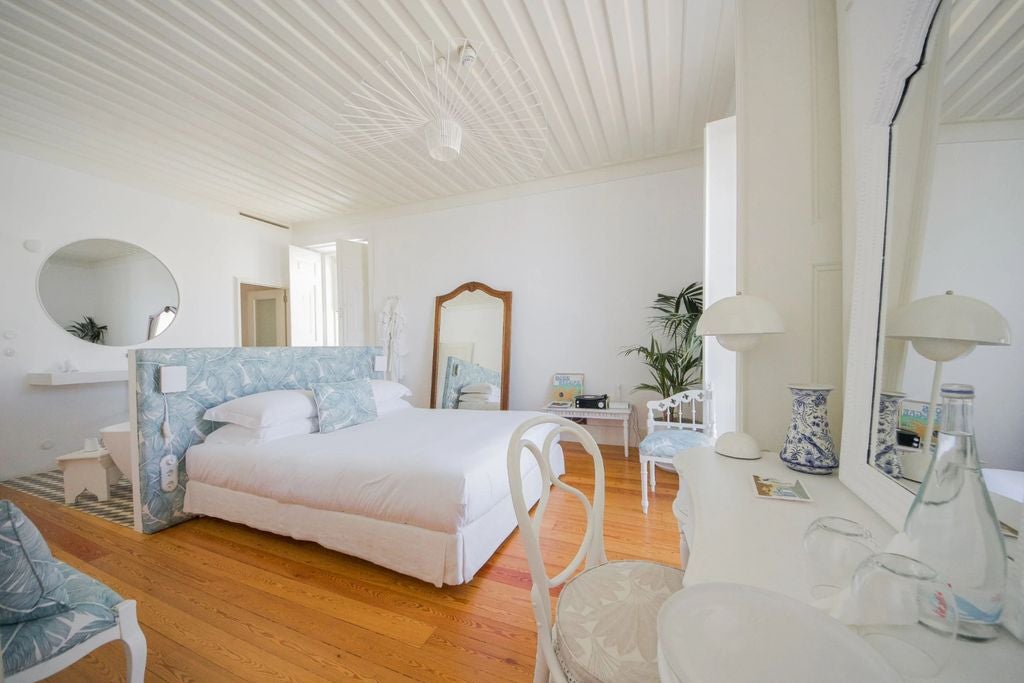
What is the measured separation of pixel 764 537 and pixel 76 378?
5.12 meters

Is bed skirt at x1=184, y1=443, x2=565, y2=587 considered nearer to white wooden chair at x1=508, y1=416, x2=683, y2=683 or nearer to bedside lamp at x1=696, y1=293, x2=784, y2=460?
white wooden chair at x1=508, y1=416, x2=683, y2=683

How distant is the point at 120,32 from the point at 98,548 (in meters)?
2.96

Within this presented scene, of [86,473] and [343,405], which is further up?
[343,405]

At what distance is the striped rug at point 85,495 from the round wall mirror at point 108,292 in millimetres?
1290

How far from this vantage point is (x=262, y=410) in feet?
7.36

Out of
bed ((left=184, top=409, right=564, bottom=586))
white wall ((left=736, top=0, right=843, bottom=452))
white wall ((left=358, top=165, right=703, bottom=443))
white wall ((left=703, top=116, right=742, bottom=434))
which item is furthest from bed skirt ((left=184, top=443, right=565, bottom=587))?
white wall ((left=358, top=165, right=703, bottom=443))

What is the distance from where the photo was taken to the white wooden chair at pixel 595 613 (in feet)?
2.41

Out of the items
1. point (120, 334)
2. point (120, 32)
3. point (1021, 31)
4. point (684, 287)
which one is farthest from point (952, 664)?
point (120, 334)

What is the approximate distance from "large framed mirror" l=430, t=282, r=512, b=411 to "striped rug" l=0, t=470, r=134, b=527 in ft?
8.68

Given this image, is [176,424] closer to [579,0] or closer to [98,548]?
[98,548]

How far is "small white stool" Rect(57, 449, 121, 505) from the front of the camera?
2596mm

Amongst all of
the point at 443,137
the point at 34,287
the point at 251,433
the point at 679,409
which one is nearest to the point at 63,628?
the point at 251,433

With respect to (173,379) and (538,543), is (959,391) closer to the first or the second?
(538,543)

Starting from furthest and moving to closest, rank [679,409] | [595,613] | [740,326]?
[679,409] < [740,326] < [595,613]
